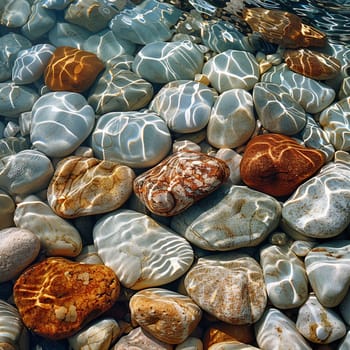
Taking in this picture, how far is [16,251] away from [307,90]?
4221 mm

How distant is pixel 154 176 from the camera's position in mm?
4285

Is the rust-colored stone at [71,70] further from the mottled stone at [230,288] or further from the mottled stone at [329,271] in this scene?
the mottled stone at [329,271]

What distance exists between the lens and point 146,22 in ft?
20.2

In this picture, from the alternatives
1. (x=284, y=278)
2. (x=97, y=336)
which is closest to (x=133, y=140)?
(x=97, y=336)

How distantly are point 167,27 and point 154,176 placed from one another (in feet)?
10.3

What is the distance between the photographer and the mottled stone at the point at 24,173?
4.62 metres

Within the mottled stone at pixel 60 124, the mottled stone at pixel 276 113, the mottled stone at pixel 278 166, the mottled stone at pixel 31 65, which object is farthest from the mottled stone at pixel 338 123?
the mottled stone at pixel 31 65

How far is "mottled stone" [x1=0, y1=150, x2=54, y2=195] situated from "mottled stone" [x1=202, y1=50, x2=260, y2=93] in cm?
261

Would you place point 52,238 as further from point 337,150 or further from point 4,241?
point 337,150

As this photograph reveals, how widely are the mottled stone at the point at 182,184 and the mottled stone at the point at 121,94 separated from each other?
1.50 m

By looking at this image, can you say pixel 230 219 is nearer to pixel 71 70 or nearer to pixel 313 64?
pixel 313 64

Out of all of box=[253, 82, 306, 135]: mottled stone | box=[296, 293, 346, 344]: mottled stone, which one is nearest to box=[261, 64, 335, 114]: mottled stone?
box=[253, 82, 306, 135]: mottled stone

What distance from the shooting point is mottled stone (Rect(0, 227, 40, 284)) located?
13.0 feet

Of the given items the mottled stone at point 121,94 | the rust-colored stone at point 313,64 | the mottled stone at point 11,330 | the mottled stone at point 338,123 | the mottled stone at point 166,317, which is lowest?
the mottled stone at point 11,330
